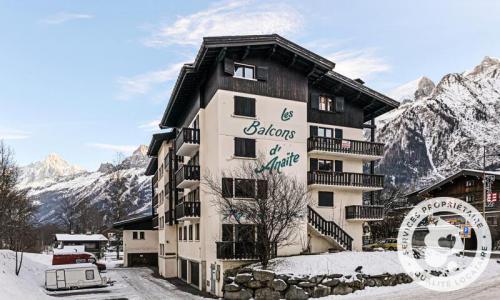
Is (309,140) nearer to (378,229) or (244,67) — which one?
(244,67)

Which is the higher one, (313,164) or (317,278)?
(313,164)

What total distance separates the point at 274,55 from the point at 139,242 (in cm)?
3776

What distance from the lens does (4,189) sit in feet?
159

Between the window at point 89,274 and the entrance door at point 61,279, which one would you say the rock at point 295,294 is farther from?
the entrance door at point 61,279

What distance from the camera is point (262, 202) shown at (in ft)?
88.7

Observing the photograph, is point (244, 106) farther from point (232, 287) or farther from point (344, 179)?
point (232, 287)

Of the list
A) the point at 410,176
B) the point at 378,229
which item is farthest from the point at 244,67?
the point at 410,176

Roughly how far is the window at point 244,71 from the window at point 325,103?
7791 millimetres

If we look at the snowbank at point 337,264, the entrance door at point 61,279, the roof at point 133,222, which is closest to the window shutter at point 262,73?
the snowbank at point 337,264

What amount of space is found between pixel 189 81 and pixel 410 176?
159 metres

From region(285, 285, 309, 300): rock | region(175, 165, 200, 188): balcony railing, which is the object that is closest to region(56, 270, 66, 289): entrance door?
region(175, 165, 200, 188): balcony railing

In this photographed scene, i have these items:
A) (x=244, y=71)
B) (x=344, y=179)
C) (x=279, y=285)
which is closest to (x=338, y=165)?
(x=344, y=179)

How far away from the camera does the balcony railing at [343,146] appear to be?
3328 centimetres

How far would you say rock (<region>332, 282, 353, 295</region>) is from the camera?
82.8ft
